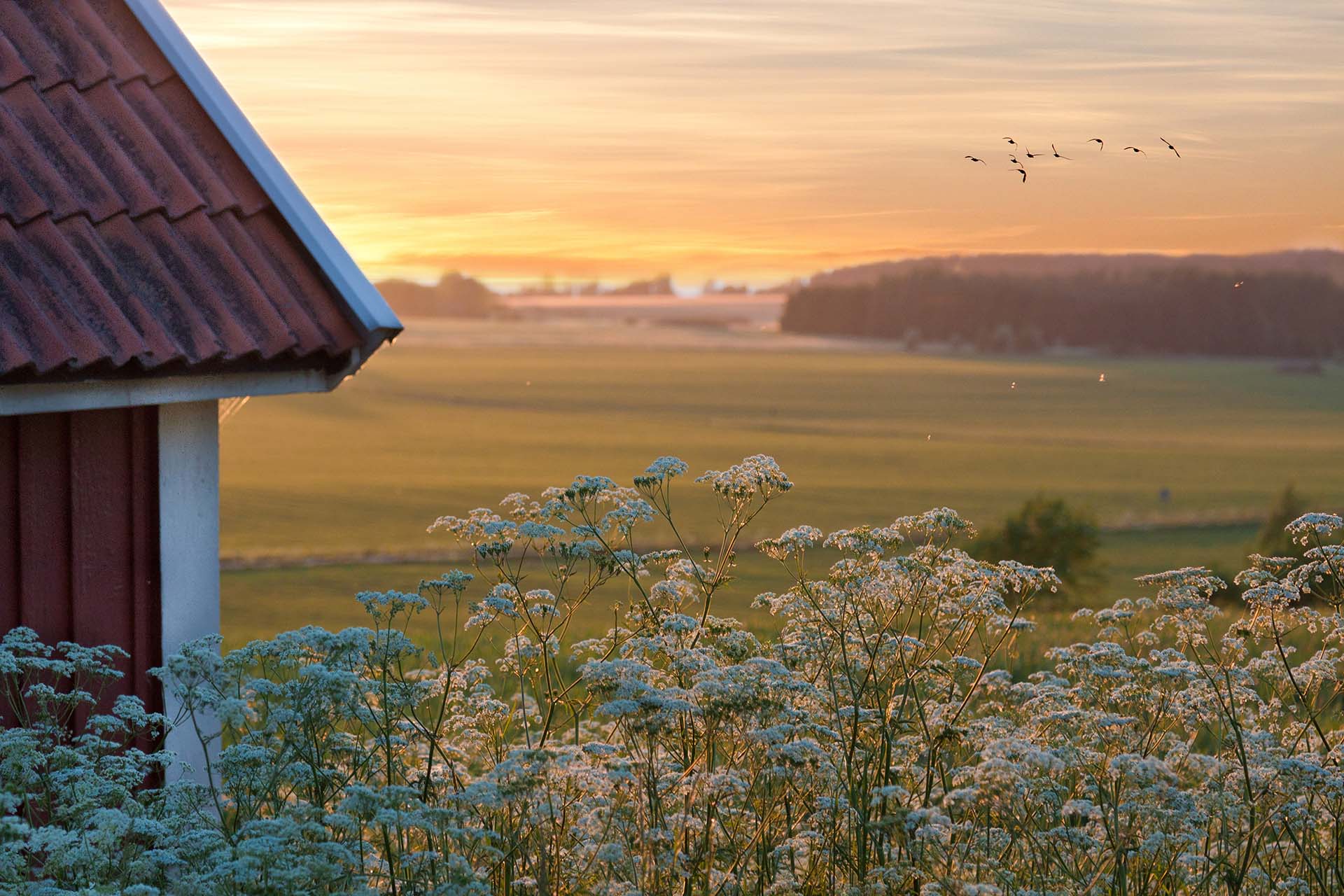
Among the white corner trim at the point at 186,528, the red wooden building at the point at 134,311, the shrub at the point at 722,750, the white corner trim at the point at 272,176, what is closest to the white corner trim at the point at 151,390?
the red wooden building at the point at 134,311

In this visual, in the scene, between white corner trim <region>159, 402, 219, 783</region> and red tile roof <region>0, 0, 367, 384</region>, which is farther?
white corner trim <region>159, 402, 219, 783</region>

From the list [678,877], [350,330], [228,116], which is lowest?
[678,877]

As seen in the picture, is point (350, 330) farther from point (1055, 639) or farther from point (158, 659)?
point (1055, 639)

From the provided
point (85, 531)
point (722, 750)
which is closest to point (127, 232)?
point (85, 531)

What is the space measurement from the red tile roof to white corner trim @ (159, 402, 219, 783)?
42 centimetres

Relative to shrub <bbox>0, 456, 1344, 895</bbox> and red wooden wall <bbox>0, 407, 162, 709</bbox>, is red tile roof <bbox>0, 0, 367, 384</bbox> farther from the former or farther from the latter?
shrub <bbox>0, 456, 1344, 895</bbox>

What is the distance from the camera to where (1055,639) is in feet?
61.8

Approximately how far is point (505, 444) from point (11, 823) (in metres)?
71.6

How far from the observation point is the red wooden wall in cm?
493

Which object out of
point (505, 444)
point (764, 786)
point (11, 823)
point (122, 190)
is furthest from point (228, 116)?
point (505, 444)

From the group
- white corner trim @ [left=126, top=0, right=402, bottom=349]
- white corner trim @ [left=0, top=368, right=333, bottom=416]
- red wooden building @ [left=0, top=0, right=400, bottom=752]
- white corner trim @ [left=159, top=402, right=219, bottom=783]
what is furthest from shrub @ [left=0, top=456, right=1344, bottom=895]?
white corner trim @ [left=126, top=0, right=402, bottom=349]

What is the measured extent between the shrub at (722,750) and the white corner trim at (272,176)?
105cm

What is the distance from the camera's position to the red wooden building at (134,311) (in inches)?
189

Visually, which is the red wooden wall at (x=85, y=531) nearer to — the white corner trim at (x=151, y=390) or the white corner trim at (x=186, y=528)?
the white corner trim at (x=186, y=528)
